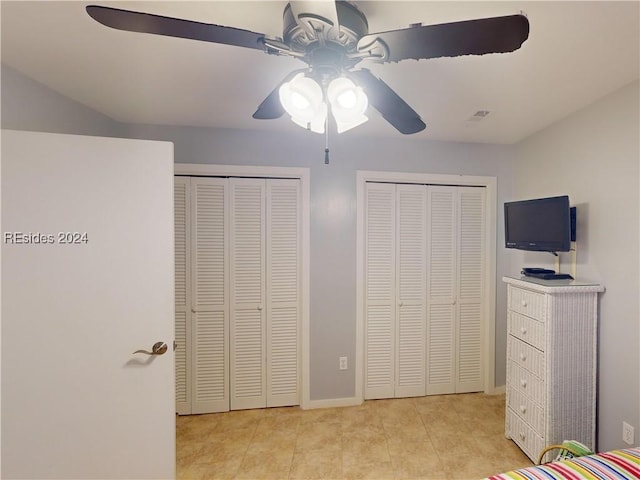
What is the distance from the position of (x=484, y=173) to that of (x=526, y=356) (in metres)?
1.57

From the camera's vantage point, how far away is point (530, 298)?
1.85 metres

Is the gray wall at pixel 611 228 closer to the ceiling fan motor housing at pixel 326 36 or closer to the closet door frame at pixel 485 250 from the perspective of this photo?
the closet door frame at pixel 485 250

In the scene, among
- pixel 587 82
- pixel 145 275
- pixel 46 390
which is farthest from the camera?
pixel 587 82

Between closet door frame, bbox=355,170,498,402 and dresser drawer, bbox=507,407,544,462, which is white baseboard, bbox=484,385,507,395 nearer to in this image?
closet door frame, bbox=355,170,498,402

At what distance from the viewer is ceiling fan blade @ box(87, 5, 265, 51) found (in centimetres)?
73

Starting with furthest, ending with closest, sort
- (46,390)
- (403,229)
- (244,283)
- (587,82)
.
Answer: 1. (403,229)
2. (244,283)
3. (587,82)
4. (46,390)

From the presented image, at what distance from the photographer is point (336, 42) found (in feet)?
2.91

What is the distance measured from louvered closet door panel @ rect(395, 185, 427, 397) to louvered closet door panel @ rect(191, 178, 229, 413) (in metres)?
1.52

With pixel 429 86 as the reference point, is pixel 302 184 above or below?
below

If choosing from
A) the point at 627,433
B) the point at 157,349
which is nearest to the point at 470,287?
the point at 627,433

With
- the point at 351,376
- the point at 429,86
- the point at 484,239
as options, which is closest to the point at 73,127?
the point at 429,86

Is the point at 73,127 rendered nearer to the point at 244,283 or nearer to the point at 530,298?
the point at 244,283

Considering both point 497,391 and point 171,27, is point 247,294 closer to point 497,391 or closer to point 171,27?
point 171,27

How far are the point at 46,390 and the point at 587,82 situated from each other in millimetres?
3247
